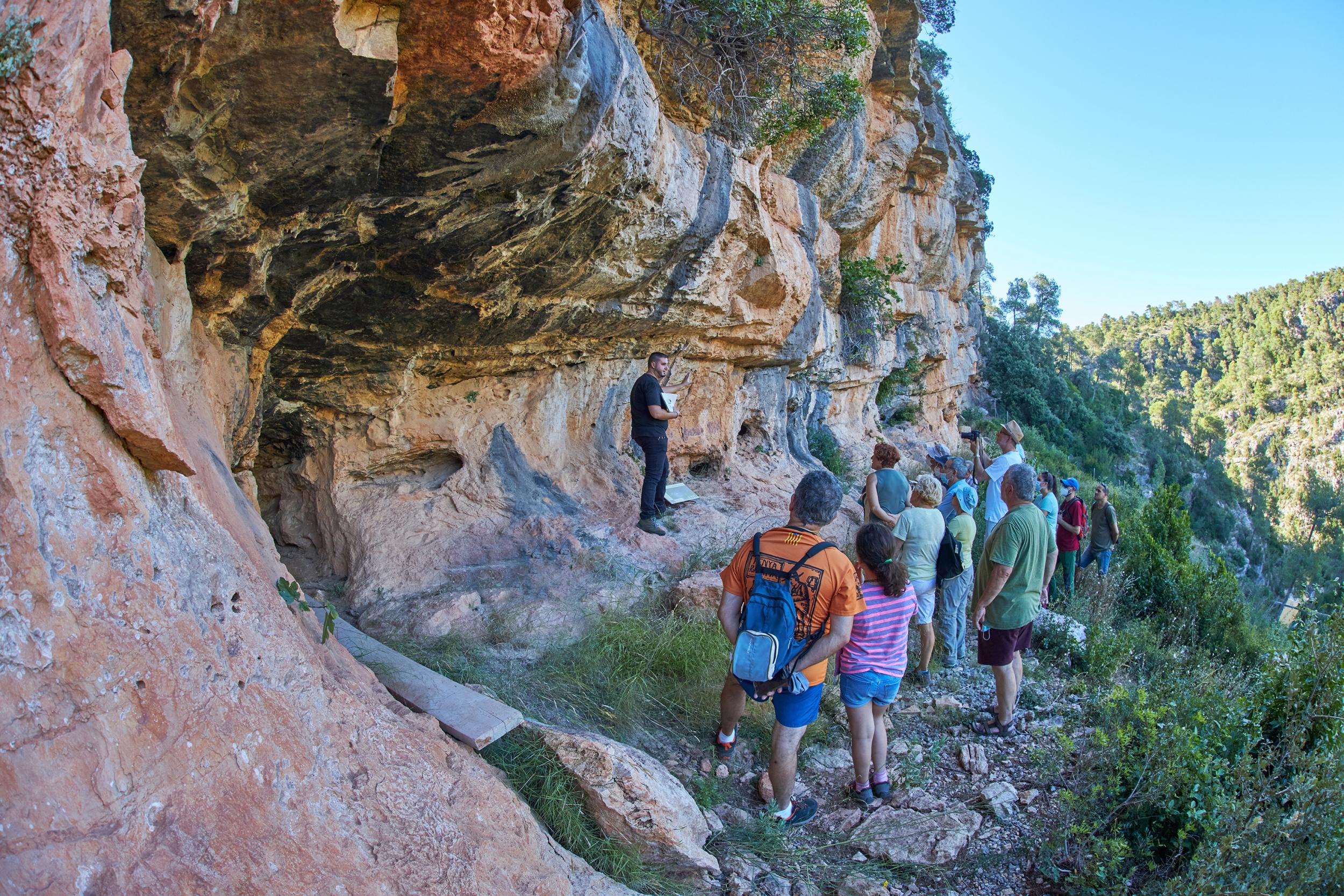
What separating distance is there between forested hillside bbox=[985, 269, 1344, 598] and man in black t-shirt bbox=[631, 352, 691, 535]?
1378cm

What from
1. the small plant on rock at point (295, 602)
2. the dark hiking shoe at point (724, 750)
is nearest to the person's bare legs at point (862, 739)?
the dark hiking shoe at point (724, 750)

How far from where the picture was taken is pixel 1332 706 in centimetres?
319

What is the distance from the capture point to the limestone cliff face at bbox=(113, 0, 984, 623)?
2770 mm

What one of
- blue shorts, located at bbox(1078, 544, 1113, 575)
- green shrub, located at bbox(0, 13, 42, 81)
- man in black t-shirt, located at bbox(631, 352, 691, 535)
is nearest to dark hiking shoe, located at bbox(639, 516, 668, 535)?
man in black t-shirt, located at bbox(631, 352, 691, 535)

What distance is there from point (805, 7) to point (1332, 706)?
567 cm

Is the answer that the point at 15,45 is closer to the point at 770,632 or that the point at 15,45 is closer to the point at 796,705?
the point at 770,632

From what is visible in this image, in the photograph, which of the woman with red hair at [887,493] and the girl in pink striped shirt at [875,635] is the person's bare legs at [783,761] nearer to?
the girl in pink striped shirt at [875,635]

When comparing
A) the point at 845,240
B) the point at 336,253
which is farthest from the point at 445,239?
the point at 845,240

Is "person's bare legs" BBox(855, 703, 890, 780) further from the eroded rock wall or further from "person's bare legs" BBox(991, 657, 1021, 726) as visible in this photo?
the eroded rock wall

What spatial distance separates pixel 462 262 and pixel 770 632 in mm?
2749

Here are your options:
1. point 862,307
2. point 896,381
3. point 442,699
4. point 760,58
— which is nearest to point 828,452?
point 862,307

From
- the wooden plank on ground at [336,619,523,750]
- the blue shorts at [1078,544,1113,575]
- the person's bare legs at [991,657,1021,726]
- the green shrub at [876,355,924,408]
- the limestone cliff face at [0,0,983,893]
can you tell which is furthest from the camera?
the green shrub at [876,355,924,408]

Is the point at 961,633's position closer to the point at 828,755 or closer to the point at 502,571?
the point at 828,755

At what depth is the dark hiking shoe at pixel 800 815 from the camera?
3.12 metres
